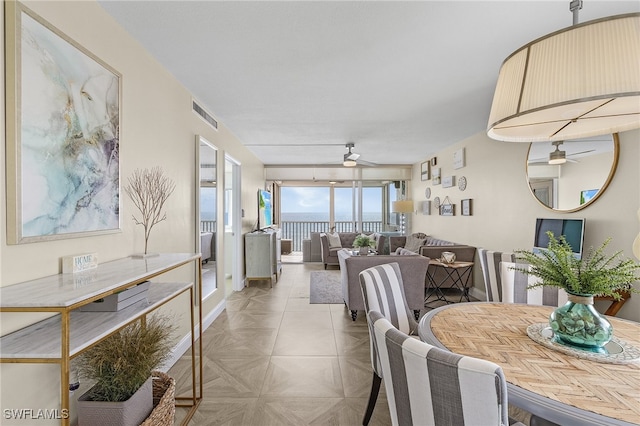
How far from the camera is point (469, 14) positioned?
1802mm

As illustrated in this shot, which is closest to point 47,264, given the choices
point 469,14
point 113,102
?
point 113,102

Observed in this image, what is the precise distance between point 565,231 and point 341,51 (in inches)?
110

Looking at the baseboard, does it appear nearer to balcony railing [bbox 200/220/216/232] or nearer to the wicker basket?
the wicker basket

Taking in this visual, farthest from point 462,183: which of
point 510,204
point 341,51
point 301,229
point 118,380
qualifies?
point 301,229

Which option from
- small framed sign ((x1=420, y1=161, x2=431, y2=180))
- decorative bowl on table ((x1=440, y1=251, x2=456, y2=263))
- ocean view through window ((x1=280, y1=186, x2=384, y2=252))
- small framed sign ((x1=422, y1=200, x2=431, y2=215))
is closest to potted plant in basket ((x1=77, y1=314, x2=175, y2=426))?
decorative bowl on table ((x1=440, y1=251, x2=456, y2=263))

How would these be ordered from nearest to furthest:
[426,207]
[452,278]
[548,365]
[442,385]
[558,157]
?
[442,385] → [548,365] → [558,157] → [452,278] → [426,207]

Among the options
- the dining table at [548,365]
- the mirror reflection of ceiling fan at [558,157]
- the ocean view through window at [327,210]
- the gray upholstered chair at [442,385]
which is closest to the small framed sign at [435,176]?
the ocean view through window at [327,210]

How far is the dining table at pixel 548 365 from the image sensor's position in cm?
90

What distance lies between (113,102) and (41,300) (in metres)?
1.31

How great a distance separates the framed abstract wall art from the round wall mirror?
12.4 ft

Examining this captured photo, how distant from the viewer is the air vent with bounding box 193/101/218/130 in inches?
126

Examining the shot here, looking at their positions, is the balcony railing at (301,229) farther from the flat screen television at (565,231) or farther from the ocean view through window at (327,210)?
the flat screen television at (565,231)

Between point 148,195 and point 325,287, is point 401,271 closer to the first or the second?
point 325,287

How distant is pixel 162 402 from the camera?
5.40 feet
